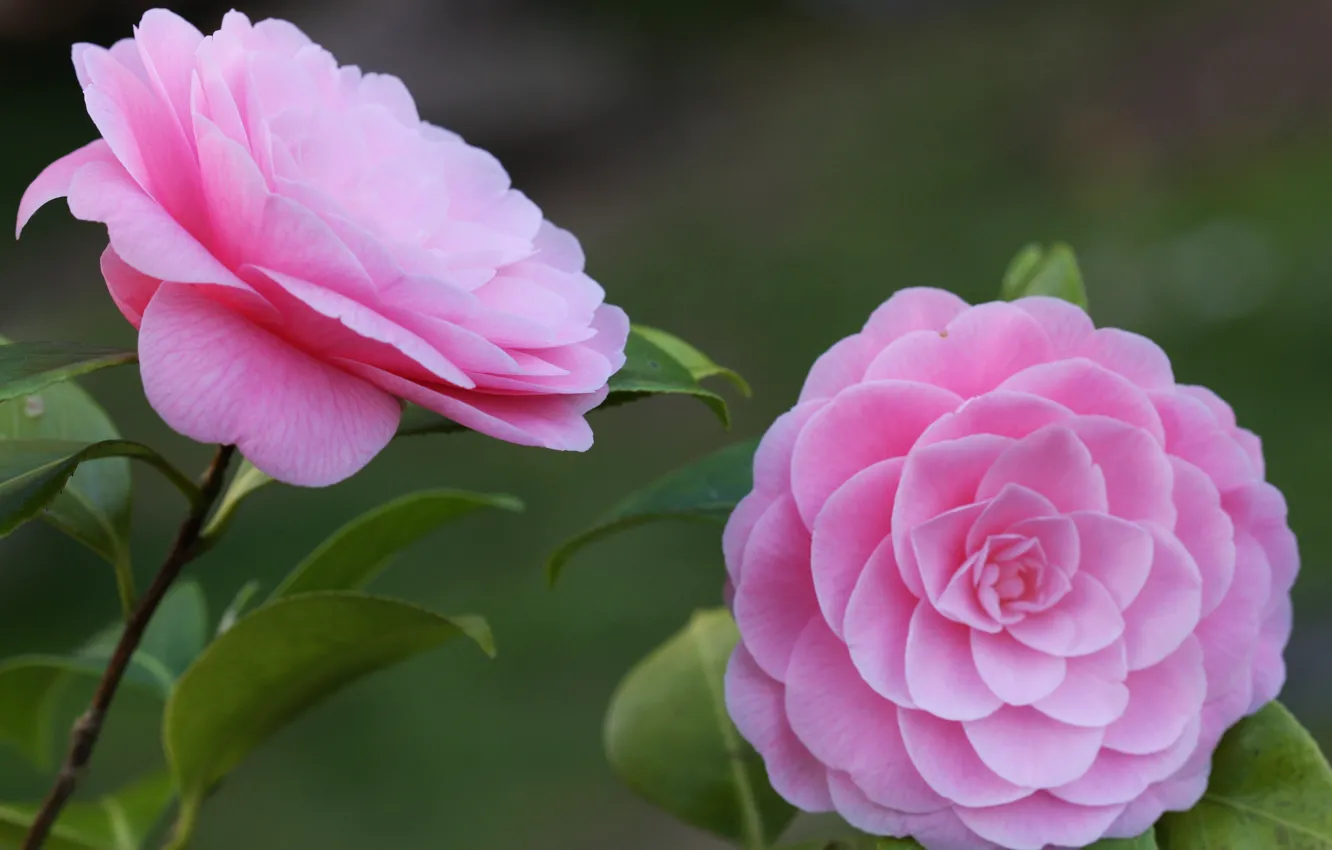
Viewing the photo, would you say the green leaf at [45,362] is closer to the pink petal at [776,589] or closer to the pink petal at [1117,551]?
the pink petal at [776,589]

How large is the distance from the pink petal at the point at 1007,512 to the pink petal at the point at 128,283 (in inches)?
12.6

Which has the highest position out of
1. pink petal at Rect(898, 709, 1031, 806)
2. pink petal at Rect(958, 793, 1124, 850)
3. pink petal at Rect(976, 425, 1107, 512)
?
pink petal at Rect(976, 425, 1107, 512)

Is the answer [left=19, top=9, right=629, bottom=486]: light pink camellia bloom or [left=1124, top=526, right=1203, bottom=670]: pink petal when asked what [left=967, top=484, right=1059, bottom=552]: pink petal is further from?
[left=19, top=9, right=629, bottom=486]: light pink camellia bloom

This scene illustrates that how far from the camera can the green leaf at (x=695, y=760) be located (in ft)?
2.26

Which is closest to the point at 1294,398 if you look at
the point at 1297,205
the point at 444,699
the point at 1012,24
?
the point at 1297,205

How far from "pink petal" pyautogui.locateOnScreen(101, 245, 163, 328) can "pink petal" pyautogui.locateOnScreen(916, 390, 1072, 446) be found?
0.28m

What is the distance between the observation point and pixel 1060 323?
503 millimetres

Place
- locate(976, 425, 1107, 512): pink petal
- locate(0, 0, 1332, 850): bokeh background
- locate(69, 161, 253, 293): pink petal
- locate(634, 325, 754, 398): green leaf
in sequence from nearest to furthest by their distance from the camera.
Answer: locate(69, 161, 253, 293): pink petal
locate(976, 425, 1107, 512): pink petal
locate(634, 325, 754, 398): green leaf
locate(0, 0, 1332, 850): bokeh background

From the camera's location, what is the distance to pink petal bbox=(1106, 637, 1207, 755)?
0.49 m

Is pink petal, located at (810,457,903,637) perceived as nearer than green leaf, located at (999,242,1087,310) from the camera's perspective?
Yes

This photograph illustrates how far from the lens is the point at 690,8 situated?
525 cm

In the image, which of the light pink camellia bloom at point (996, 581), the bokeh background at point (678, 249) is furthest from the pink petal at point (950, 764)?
the bokeh background at point (678, 249)

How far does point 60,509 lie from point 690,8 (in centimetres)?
500

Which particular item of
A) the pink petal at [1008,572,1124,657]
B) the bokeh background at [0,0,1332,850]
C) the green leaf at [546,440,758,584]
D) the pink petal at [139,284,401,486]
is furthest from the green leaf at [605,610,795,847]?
the bokeh background at [0,0,1332,850]
